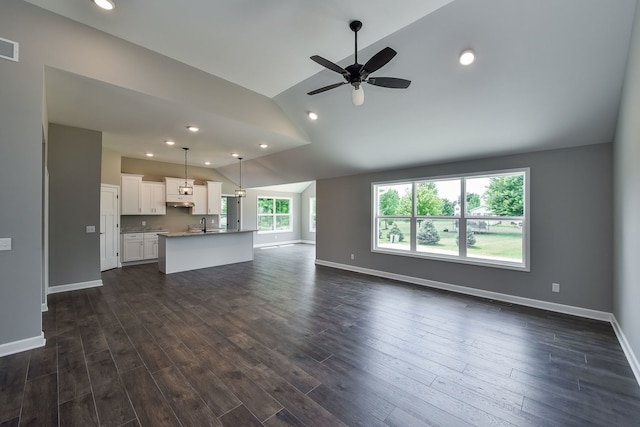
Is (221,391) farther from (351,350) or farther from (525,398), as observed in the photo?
(525,398)

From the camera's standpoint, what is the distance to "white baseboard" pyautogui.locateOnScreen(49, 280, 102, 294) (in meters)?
4.38

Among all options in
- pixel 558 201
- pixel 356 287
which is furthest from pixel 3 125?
pixel 558 201

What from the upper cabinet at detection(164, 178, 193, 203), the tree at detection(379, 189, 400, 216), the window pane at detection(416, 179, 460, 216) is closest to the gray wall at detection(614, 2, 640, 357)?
the window pane at detection(416, 179, 460, 216)

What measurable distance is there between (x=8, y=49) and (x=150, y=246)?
5.47 m

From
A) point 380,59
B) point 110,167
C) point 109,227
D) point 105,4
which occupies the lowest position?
point 109,227

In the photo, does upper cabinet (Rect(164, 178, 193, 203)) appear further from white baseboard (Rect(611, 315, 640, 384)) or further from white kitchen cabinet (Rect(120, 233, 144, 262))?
white baseboard (Rect(611, 315, 640, 384))

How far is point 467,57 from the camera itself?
267 centimetres

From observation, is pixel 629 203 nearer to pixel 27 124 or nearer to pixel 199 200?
pixel 27 124

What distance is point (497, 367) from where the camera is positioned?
2.38 m

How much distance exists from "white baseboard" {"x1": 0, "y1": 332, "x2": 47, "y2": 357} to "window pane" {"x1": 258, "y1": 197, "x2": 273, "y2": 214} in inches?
319

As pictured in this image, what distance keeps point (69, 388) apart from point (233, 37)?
11.6 feet

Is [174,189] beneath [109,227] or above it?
above

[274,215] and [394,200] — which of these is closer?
[394,200]

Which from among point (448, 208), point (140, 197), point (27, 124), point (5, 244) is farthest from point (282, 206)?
point (5, 244)
